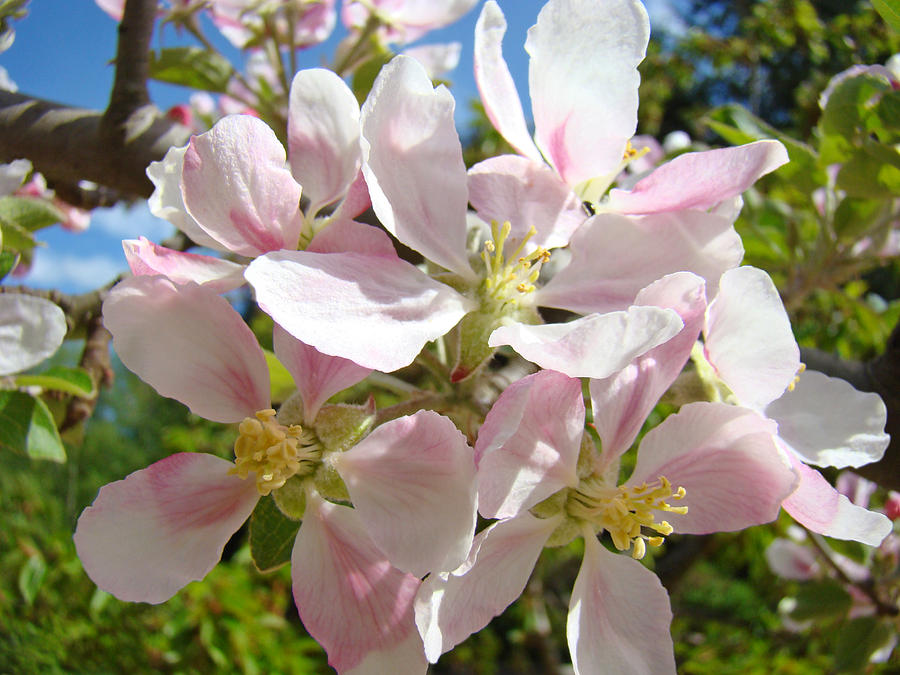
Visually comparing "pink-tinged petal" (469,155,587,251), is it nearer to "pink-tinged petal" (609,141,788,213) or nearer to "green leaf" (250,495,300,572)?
"pink-tinged petal" (609,141,788,213)

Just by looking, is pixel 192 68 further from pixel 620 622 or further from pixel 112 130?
pixel 620 622

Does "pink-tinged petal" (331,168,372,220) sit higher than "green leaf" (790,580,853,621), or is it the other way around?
"pink-tinged petal" (331,168,372,220)

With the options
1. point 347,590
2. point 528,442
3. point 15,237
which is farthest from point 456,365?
point 15,237

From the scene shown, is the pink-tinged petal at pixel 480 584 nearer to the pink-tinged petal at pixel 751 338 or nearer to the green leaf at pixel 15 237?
the pink-tinged petal at pixel 751 338

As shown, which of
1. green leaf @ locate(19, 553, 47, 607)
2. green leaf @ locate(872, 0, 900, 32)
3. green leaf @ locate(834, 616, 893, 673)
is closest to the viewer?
green leaf @ locate(872, 0, 900, 32)

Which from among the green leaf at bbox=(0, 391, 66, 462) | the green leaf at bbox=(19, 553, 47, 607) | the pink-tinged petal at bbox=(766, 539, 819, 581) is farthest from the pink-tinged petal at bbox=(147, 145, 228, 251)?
the pink-tinged petal at bbox=(766, 539, 819, 581)

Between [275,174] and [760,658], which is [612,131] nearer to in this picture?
[275,174]

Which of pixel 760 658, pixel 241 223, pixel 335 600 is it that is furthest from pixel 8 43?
pixel 760 658
